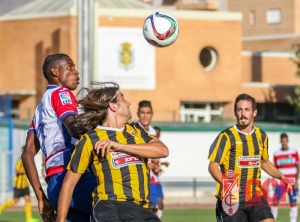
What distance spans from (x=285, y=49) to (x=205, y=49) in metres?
14.6

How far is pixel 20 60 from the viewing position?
154 ft

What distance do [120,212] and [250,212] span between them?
3.31 metres

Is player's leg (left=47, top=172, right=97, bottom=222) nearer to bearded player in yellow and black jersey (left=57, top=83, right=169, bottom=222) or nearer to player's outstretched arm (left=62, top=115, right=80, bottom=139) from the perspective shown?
bearded player in yellow and black jersey (left=57, top=83, right=169, bottom=222)

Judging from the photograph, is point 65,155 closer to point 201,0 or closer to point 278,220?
point 278,220

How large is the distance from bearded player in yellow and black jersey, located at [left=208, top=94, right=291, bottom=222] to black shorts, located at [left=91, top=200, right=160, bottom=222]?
10.3 feet

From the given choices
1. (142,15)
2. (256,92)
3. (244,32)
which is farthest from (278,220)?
(244,32)

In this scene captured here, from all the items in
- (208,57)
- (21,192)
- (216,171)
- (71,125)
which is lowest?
(21,192)

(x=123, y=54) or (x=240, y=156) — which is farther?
(x=123, y=54)

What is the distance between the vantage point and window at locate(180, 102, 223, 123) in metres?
48.1

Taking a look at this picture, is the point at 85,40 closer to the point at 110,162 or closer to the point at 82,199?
the point at 82,199

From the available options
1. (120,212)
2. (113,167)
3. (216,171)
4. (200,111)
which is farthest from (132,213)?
(200,111)

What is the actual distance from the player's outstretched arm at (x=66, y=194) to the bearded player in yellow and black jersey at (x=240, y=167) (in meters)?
3.28

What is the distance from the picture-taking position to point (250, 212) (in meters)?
10.1

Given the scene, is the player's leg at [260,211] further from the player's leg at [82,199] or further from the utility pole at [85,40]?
the utility pole at [85,40]
